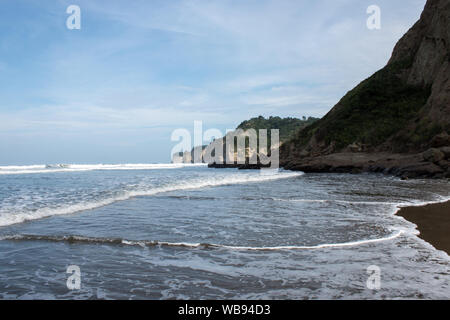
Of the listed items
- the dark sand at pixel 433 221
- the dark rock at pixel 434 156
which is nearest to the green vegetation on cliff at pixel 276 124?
the dark rock at pixel 434 156

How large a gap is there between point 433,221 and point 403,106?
4714 centimetres

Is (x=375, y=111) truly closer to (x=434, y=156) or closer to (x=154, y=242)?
(x=434, y=156)

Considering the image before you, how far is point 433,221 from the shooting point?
8.77 metres

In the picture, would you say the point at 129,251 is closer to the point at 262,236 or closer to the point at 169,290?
the point at 169,290

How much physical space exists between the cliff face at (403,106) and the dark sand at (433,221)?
24.2 m

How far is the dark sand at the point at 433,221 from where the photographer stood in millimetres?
6668

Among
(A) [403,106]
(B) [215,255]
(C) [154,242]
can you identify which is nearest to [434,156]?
(A) [403,106]

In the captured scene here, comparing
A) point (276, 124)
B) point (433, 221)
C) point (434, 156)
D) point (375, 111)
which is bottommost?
point (433, 221)

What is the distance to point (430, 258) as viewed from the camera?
17.6ft

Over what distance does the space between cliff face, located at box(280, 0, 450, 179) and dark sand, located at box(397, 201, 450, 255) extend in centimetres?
2423

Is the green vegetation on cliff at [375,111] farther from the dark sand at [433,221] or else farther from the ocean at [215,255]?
the ocean at [215,255]

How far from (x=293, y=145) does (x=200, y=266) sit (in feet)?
219
